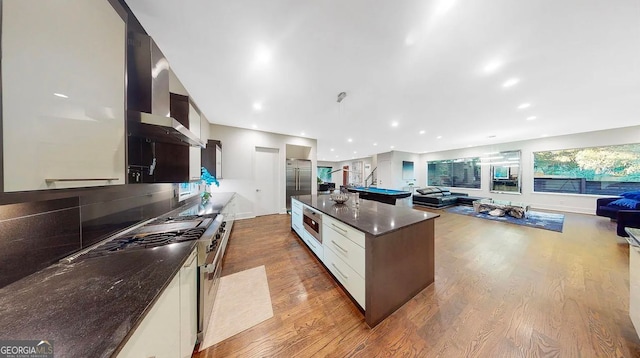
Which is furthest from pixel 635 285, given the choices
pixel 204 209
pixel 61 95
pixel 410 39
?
pixel 204 209

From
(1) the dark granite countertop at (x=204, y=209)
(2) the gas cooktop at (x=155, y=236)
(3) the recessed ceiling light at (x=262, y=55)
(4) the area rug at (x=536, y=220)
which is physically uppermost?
(3) the recessed ceiling light at (x=262, y=55)

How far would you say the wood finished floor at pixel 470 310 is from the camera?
4.32ft

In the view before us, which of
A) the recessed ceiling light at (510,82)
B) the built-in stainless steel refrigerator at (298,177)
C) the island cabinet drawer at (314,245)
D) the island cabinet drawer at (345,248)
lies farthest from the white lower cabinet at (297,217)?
the recessed ceiling light at (510,82)

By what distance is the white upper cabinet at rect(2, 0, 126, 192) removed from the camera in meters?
0.57

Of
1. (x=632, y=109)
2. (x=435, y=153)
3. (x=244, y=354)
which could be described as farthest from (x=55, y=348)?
(x=435, y=153)

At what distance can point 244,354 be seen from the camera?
1285 mm

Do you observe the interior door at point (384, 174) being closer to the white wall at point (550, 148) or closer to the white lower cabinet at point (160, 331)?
the white wall at point (550, 148)

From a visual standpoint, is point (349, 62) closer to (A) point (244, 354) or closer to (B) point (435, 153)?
(A) point (244, 354)

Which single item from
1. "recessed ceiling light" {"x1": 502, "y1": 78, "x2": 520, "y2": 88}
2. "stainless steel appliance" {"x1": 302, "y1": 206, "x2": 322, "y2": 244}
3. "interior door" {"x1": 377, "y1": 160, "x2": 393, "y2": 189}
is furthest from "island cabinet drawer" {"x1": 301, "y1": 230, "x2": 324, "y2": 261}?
"interior door" {"x1": 377, "y1": 160, "x2": 393, "y2": 189}

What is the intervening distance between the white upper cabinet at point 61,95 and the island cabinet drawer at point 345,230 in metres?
1.66

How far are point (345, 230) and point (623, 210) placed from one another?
20.2ft

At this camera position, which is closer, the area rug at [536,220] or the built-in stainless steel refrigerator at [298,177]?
the area rug at [536,220]

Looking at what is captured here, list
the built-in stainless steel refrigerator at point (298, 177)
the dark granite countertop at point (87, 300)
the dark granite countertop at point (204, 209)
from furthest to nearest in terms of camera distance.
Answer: the built-in stainless steel refrigerator at point (298, 177) < the dark granite countertop at point (204, 209) < the dark granite countertop at point (87, 300)

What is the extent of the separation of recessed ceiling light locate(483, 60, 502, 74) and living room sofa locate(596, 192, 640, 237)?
3.89 metres
